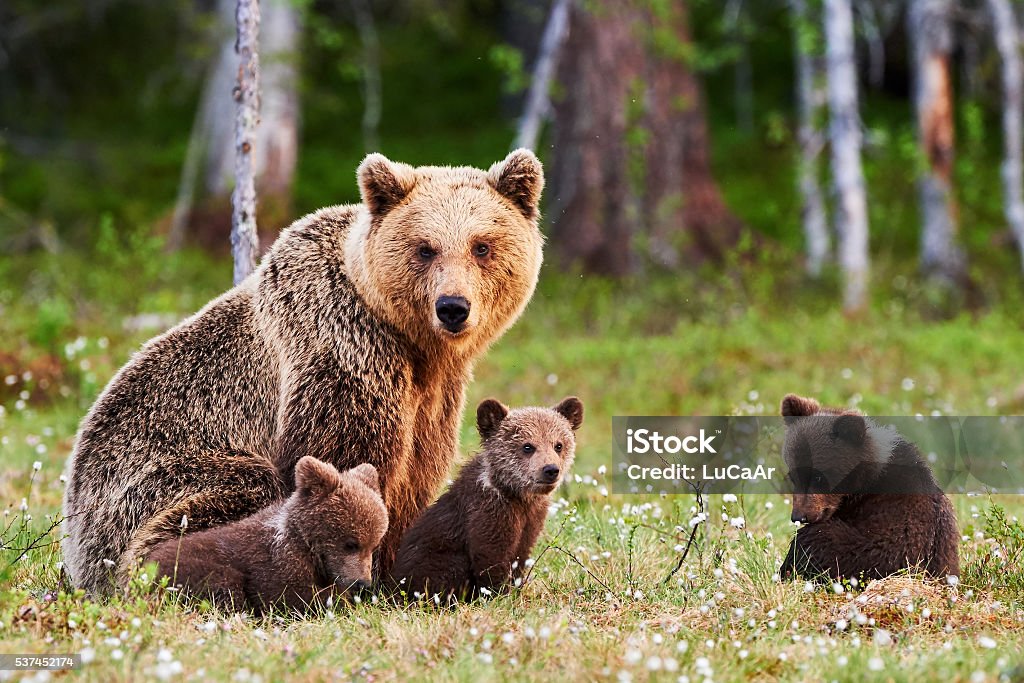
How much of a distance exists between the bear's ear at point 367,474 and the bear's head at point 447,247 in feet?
2.42

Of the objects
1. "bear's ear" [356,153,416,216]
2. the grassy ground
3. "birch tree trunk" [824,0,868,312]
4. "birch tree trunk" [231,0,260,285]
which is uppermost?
"birch tree trunk" [824,0,868,312]

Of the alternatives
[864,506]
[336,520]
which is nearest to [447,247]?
[336,520]

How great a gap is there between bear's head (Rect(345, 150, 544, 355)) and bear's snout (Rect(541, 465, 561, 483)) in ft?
2.55

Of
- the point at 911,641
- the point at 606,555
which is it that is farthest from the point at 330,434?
the point at 911,641

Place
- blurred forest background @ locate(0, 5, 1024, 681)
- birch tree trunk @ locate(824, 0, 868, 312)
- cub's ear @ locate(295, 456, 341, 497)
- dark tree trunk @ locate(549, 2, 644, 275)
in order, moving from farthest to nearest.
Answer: dark tree trunk @ locate(549, 2, 644, 275), birch tree trunk @ locate(824, 0, 868, 312), cub's ear @ locate(295, 456, 341, 497), blurred forest background @ locate(0, 5, 1024, 681)

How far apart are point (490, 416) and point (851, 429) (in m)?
1.75

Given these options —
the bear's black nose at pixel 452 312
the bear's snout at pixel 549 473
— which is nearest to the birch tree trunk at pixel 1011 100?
the bear's black nose at pixel 452 312

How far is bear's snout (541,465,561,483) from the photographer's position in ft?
18.7

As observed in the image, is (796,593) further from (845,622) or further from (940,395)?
(940,395)

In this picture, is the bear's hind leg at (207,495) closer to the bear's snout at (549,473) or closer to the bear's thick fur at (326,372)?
the bear's thick fur at (326,372)

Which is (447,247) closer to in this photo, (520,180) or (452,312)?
(452,312)

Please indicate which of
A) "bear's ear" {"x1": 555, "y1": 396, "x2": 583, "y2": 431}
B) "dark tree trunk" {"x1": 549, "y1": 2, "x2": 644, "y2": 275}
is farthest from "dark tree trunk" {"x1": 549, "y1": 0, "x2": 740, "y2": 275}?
"bear's ear" {"x1": 555, "y1": 396, "x2": 583, "y2": 431}

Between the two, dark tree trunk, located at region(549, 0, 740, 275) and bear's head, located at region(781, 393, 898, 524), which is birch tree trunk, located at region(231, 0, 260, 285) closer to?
bear's head, located at region(781, 393, 898, 524)

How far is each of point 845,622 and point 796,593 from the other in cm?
38
